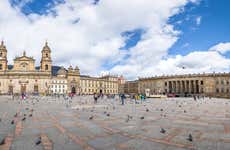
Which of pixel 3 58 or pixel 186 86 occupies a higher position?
pixel 3 58

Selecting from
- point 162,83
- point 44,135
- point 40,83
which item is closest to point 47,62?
point 40,83

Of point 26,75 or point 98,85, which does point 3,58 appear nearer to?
point 26,75

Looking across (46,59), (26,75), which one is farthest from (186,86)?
(26,75)

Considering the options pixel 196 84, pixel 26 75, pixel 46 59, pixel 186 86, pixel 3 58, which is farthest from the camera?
pixel 186 86

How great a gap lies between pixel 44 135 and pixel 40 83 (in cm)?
8379

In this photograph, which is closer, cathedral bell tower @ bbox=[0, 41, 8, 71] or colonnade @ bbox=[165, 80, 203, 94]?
cathedral bell tower @ bbox=[0, 41, 8, 71]

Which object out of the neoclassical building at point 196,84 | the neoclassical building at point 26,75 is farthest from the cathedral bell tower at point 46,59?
the neoclassical building at point 196,84

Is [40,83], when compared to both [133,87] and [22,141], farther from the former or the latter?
[22,141]

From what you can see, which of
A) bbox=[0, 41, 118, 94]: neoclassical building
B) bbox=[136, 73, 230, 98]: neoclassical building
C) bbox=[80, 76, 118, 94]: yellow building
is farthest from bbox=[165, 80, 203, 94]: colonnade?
bbox=[0, 41, 118, 94]: neoclassical building

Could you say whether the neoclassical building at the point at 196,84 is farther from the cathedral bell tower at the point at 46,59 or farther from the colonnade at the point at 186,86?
the cathedral bell tower at the point at 46,59

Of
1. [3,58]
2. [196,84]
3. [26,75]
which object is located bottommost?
[196,84]

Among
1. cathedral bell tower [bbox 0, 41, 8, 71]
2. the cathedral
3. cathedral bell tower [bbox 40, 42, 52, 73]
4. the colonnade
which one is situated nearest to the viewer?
the cathedral

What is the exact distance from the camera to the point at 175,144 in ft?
19.6

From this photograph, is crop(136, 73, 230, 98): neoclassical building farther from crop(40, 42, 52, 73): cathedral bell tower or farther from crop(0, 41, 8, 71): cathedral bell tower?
crop(0, 41, 8, 71): cathedral bell tower
